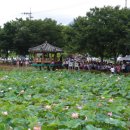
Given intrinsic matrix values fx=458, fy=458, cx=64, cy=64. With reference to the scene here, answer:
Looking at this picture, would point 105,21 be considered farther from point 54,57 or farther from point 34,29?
point 34,29

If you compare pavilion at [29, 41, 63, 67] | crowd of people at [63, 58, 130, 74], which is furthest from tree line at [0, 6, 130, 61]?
pavilion at [29, 41, 63, 67]

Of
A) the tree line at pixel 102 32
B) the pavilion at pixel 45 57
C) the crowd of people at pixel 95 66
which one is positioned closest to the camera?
the crowd of people at pixel 95 66

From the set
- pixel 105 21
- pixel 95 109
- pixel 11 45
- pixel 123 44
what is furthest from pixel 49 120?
pixel 11 45

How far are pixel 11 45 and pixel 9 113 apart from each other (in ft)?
180

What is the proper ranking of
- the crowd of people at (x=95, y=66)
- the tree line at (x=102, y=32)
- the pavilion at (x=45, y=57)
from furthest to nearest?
the pavilion at (x=45, y=57) → the tree line at (x=102, y=32) → the crowd of people at (x=95, y=66)

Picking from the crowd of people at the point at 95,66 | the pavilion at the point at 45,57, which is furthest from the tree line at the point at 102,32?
the pavilion at the point at 45,57

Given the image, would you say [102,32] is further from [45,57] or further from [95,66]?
[45,57]

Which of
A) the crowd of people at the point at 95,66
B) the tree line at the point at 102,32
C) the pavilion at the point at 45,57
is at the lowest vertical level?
the crowd of people at the point at 95,66

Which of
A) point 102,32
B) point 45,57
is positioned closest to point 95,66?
point 102,32

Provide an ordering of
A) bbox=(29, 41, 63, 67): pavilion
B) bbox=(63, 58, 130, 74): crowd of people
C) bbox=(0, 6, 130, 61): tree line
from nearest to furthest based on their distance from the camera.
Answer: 1. bbox=(63, 58, 130, 74): crowd of people
2. bbox=(0, 6, 130, 61): tree line
3. bbox=(29, 41, 63, 67): pavilion

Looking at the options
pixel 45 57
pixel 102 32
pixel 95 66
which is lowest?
pixel 95 66

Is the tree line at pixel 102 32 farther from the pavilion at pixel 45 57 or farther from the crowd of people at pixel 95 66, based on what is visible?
the pavilion at pixel 45 57

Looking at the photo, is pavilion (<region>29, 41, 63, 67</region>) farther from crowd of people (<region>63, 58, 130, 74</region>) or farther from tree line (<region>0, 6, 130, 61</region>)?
tree line (<region>0, 6, 130, 61</region>)

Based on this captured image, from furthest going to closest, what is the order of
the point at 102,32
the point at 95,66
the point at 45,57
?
the point at 45,57 → the point at 95,66 → the point at 102,32
